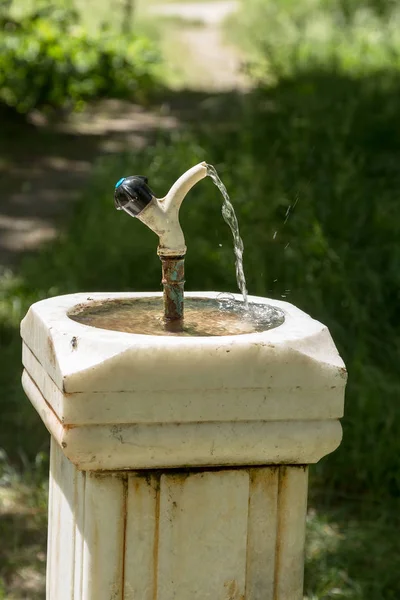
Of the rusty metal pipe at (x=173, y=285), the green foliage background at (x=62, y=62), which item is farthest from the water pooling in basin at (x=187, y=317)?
the green foliage background at (x=62, y=62)

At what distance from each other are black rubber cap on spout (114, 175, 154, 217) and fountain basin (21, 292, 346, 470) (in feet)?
0.92

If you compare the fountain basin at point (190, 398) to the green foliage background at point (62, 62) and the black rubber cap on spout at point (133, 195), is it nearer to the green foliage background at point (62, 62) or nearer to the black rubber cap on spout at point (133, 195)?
the black rubber cap on spout at point (133, 195)

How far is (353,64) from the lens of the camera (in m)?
10.1

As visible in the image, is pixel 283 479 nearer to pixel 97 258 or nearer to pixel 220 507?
pixel 220 507

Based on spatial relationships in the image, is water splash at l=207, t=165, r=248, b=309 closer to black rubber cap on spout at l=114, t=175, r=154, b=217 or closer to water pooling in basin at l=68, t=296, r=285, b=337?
water pooling in basin at l=68, t=296, r=285, b=337

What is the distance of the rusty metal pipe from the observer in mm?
2150

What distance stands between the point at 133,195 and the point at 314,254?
9.66 ft

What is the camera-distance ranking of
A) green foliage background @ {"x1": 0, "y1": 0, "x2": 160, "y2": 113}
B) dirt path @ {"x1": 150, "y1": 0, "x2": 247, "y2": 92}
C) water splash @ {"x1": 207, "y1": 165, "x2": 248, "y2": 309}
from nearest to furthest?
1. water splash @ {"x1": 207, "y1": 165, "x2": 248, "y2": 309}
2. green foliage background @ {"x1": 0, "y1": 0, "x2": 160, "y2": 113}
3. dirt path @ {"x1": 150, "y1": 0, "x2": 247, "y2": 92}

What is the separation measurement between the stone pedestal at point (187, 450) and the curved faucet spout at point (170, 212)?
27 centimetres

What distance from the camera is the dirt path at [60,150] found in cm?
745

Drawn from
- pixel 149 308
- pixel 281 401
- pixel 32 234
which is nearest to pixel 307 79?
pixel 32 234

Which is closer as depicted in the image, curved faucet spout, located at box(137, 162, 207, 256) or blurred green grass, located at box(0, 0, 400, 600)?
curved faucet spout, located at box(137, 162, 207, 256)

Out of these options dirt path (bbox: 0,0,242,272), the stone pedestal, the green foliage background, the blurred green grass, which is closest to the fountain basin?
the stone pedestal

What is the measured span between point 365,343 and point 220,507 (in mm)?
2567
